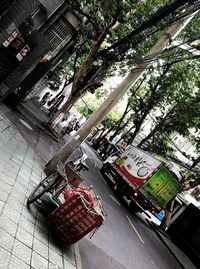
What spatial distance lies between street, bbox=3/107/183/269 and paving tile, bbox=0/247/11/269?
2947 millimetres

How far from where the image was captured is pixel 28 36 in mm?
15305

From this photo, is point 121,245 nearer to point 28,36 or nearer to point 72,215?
point 72,215

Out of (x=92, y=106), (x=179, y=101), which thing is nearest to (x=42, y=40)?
(x=179, y=101)

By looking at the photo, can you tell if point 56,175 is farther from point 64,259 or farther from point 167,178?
point 167,178

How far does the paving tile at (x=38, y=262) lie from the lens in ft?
18.8

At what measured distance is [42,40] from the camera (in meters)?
16.0

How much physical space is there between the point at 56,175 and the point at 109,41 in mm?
14359

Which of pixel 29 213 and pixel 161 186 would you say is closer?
pixel 29 213

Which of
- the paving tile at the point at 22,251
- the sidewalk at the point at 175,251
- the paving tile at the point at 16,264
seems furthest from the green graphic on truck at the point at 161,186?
the paving tile at the point at 16,264

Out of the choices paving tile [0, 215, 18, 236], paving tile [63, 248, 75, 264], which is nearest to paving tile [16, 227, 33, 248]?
paving tile [0, 215, 18, 236]

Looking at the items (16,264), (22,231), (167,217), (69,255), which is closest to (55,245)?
(69,255)

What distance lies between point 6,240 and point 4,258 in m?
0.49

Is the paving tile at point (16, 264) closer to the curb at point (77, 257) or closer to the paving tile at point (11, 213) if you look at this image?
the paving tile at point (11, 213)

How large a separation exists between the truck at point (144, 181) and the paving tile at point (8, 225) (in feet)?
37.4
